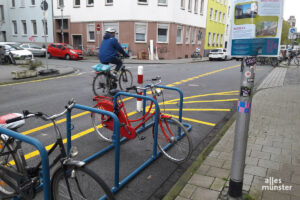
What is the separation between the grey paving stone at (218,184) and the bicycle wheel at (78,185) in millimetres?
1430

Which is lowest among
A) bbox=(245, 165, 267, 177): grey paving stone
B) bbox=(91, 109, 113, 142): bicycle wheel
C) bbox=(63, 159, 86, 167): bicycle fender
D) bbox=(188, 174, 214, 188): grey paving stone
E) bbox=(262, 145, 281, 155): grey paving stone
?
bbox=(188, 174, 214, 188): grey paving stone

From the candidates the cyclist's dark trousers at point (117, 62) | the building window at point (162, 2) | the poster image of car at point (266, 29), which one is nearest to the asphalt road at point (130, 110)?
the cyclist's dark trousers at point (117, 62)

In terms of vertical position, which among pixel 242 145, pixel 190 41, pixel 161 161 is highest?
pixel 190 41

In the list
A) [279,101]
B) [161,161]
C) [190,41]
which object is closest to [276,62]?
[190,41]

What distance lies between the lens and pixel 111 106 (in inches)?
176

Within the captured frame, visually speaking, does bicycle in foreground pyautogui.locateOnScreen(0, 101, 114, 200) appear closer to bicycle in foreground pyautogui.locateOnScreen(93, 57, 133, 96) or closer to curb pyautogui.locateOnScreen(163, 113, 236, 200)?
curb pyautogui.locateOnScreen(163, 113, 236, 200)

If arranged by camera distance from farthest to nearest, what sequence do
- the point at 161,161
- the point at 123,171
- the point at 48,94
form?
the point at 48,94
the point at 161,161
the point at 123,171

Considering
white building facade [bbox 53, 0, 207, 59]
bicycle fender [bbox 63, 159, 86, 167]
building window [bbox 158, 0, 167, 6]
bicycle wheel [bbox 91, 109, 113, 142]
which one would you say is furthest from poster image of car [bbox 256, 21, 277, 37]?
building window [bbox 158, 0, 167, 6]

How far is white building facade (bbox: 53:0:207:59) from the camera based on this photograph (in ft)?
91.7

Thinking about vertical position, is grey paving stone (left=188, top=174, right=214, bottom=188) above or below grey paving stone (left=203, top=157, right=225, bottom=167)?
below

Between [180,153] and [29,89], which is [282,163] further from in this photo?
[29,89]

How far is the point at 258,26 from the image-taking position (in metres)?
2.57

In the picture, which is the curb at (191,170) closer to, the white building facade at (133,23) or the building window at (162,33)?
the white building facade at (133,23)

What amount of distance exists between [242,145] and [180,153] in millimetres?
1530
